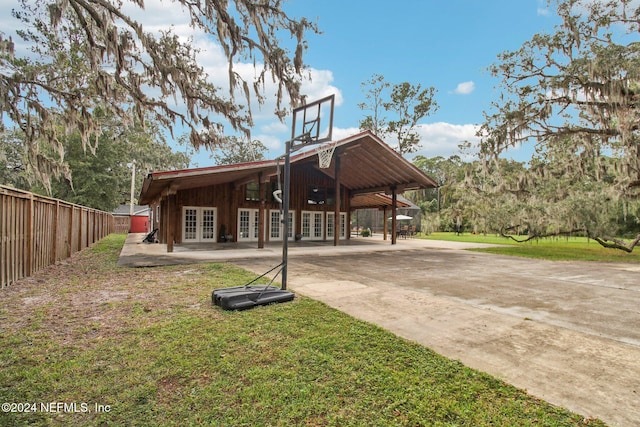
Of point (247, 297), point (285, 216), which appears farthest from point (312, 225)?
point (247, 297)

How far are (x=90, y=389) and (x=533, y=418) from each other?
2.92m

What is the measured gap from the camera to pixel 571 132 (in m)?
12.8

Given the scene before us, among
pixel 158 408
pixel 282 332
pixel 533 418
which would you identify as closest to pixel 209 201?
pixel 282 332

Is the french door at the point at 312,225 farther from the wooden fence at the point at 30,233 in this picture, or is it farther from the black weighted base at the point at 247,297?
the black weighted base at the point at 247,297

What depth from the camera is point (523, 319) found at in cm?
398

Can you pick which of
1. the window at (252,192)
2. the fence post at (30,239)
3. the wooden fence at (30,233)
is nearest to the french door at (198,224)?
the window at (252,192)

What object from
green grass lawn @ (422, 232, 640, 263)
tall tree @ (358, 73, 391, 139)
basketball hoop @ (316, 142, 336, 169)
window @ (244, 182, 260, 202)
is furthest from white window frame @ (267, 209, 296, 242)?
tall tree @ (358, 73, 391, 139)

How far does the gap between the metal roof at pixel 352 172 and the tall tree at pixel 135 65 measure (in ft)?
6.32

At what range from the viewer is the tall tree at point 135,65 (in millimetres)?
5879

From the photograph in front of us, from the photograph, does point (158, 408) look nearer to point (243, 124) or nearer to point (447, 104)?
point (243, 124)

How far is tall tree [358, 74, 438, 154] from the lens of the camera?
2989 cm

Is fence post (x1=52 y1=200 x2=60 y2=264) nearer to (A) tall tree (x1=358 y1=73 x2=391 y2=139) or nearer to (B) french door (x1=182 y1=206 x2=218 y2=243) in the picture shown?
(B) french door (x1=182 y1=206 x2=218 y2=243)

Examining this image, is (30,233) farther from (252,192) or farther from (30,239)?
(252,192)

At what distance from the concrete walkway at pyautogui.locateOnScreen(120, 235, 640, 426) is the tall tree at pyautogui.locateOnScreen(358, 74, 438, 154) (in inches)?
957
